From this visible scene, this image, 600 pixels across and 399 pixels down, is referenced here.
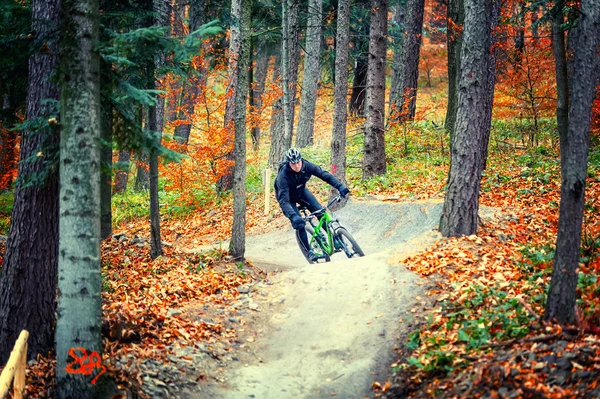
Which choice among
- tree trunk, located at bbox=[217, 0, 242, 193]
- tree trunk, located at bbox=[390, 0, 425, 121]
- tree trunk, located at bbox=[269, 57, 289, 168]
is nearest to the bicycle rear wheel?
tree trunk, located at bbox=[217, 0, 242, 193]

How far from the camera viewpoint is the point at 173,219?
19.8m

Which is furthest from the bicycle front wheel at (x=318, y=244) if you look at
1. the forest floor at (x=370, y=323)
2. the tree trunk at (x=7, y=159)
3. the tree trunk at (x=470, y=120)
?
the tree trunk at (x=7, y=159)

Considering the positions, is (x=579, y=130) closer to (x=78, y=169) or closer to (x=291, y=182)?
(x=78, y=169)

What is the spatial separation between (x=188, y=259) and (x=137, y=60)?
4.40 m

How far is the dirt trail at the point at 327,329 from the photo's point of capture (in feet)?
24.1

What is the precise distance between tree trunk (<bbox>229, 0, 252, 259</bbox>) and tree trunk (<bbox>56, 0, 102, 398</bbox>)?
16.3 ft

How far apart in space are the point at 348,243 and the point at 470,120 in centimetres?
345

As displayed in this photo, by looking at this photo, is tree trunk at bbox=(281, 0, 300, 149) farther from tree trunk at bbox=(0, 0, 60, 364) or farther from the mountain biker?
tree trunk at bbox=(0, 0, 60, 364)

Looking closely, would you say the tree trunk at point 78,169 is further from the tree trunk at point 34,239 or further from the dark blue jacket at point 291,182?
the dark blue jacket at point 291,182

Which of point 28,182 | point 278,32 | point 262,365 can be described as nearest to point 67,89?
point 28,182

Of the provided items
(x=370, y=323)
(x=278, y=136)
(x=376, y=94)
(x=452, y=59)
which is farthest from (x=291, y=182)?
(x=452, y=59)

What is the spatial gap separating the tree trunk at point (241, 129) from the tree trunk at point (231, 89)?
145 inches

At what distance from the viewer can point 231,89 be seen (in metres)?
18.4

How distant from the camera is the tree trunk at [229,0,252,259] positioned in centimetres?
1112
